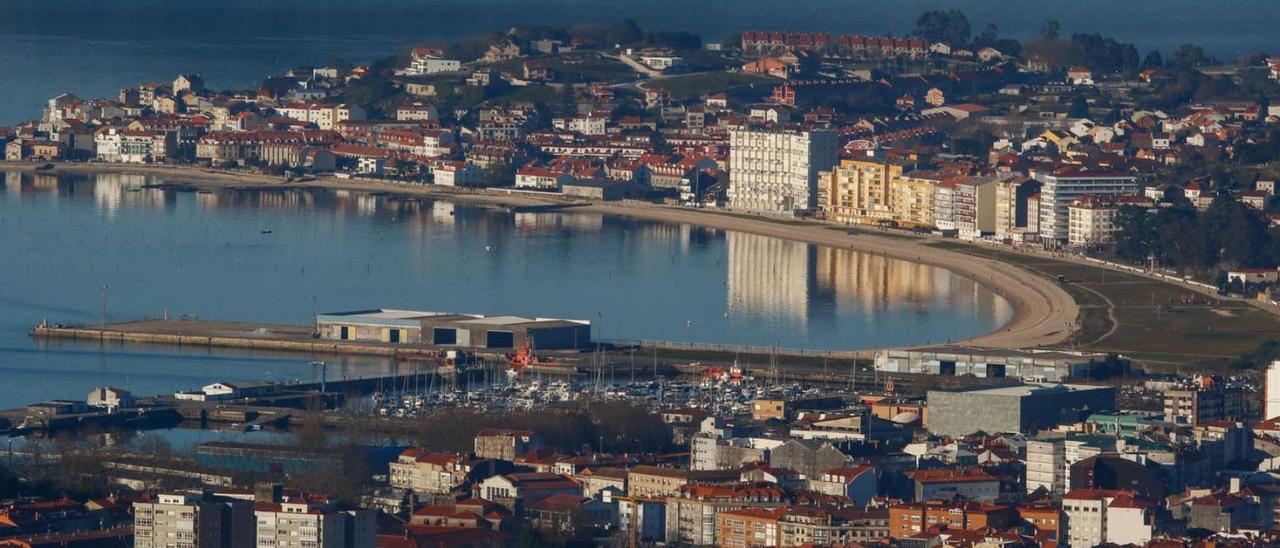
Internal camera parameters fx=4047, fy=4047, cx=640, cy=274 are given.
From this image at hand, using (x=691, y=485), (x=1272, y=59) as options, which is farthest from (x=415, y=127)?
(x=691, y=485)

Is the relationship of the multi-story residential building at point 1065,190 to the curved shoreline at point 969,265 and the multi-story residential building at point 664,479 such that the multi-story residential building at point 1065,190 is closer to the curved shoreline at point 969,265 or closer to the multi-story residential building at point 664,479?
the curved shoreline at point 969,265

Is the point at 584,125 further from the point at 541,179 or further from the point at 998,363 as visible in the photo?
the point at 998,363

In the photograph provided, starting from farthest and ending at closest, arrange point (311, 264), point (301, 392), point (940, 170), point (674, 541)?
1. point (940, 170)
2. point (311, 264)
3. point (301, 392)
4. point (674, 541)

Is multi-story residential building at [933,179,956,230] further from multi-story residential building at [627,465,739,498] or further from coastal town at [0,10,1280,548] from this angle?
multi-story residential building at [627,465,739,498]

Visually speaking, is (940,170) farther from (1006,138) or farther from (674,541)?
(674,541)

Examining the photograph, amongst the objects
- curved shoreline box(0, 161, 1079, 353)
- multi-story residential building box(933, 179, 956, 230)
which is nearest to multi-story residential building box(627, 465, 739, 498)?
curved shoreline box(0, 161, 1079, 353)

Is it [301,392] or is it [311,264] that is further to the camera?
[311,264]
